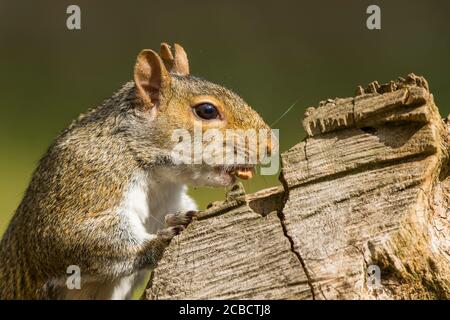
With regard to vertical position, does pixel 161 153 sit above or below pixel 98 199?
above

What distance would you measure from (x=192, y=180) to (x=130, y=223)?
0.75 feet

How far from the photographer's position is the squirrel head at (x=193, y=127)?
248 centimetres

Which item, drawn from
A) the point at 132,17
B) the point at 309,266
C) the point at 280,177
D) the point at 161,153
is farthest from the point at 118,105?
the point at 132,17

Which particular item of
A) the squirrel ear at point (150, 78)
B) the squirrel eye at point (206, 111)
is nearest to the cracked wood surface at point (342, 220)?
the squirrel eye at point (206, 111)

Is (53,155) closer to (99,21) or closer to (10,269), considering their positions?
(10,269)

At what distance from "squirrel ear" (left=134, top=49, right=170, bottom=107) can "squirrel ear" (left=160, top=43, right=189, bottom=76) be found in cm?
25

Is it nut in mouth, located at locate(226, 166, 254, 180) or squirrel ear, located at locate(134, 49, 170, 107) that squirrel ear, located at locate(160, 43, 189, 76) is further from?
nut in mouth, located at locate(226, 166, 254, 180)

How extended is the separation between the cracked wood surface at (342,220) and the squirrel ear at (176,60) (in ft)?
3.04

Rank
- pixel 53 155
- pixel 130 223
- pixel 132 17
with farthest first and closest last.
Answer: pixel 132 17 < pixel 53 155 < pixel 130 223

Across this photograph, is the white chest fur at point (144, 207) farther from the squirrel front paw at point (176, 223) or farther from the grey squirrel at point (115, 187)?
the squirrel front paw at point (176, 223)

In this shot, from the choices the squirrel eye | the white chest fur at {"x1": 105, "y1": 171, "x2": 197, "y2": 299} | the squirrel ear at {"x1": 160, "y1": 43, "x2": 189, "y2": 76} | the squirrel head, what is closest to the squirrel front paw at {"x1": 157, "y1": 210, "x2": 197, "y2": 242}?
the white chest fur at {"x1": 105, "y1": 171, "x2": 197, "y2": 299}

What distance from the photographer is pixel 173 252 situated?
6.66 ft

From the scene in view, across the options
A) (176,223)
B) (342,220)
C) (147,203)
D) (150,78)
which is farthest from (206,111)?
(342,220)

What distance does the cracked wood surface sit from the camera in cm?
187
